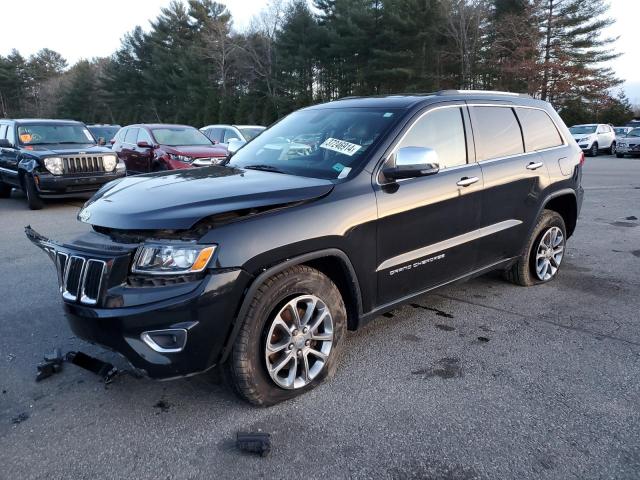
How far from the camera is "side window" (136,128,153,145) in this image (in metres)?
11.7

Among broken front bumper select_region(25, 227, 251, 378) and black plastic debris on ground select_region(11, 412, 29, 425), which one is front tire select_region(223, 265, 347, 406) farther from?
black plastic debris on ground select_region(11, 412, 29, 425)

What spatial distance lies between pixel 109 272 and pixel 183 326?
49 centimetres

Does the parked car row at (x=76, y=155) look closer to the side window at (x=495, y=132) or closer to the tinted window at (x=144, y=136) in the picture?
the tinted window at (x=144, y=136)

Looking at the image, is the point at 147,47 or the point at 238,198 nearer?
the point at 238,198

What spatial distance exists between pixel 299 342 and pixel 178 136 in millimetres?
9876

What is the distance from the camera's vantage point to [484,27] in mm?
36375

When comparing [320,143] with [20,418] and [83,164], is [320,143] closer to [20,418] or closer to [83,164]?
[20,418]

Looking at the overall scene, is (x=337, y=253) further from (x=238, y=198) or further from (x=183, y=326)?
(x=183, y=326)

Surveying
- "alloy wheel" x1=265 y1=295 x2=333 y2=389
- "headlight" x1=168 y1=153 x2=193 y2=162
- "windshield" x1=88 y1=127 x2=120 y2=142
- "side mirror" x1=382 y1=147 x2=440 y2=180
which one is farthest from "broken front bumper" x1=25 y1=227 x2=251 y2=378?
"windshield" x1=88 y1=127 x2=120 y2=142

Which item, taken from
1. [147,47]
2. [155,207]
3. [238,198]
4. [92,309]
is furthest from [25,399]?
[147,47]

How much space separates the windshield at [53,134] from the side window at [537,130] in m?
9.56

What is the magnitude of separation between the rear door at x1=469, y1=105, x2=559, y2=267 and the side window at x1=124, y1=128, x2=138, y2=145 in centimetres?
1017

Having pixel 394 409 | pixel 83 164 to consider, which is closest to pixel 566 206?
pixel 394 409

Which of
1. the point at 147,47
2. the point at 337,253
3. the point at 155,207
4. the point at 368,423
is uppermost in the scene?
the point at 147,47
